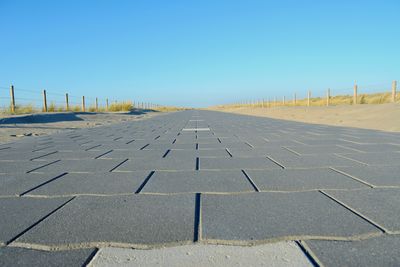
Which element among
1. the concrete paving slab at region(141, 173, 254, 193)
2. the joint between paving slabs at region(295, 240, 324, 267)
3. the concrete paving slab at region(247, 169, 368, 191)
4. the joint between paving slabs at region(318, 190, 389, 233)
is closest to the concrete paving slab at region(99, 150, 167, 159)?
the concrete paving slab at region(141, 173, 254, 193)

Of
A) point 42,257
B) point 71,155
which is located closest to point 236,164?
point 42,257

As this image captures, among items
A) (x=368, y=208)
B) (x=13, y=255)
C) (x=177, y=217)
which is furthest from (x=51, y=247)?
(x=368, y=208)

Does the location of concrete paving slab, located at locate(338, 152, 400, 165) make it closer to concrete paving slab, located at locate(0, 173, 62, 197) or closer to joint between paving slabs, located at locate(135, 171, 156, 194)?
joint between paving slabs, located at locate(135, 171, 156, 194)

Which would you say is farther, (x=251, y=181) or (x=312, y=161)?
(x=312, y=161)

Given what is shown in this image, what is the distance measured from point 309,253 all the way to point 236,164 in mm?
1973

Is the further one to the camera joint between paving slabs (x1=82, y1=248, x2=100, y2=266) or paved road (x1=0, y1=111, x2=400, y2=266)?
paved road (x1=0, y1=111, x2=400, y2=266)

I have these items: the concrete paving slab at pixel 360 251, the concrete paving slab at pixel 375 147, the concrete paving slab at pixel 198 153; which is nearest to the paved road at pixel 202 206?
the concrete paving slab at pixel 360 251

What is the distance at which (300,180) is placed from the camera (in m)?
2.46

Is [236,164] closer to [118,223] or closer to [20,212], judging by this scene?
[118,223]

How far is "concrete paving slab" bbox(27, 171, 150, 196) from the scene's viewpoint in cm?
222

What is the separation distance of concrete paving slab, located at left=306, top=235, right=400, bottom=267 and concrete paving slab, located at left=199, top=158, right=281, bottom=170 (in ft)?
5.36

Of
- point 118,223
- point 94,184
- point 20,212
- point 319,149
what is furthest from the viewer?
point 319,149

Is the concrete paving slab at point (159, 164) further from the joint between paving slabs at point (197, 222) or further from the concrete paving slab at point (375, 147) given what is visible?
the concrete paving slab at point (375, 147)

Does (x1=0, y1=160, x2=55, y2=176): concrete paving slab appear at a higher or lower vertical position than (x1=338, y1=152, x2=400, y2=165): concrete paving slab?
higher
